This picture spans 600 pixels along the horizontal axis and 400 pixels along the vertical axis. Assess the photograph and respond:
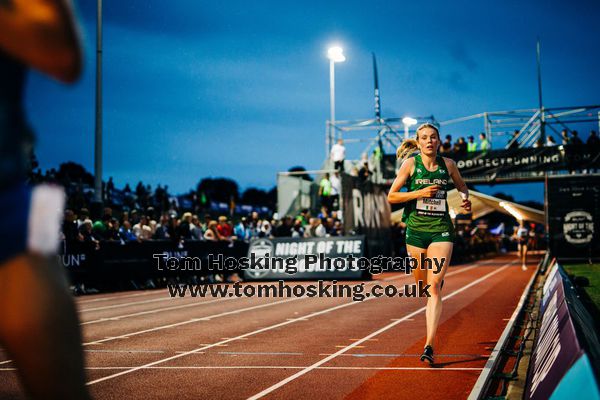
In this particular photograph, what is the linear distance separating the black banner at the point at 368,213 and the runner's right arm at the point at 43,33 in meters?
22.6

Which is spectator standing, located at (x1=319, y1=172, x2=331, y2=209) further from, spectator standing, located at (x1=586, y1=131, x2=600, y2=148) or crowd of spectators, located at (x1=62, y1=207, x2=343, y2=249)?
spectator standing, located at (x1=586, y1=131, x2=600, y2=148)

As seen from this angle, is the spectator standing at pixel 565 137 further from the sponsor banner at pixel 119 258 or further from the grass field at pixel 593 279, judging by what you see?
the sponsor banner at pixel 119 258

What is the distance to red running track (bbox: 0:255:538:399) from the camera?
615 centimetres

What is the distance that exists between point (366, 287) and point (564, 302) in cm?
1321

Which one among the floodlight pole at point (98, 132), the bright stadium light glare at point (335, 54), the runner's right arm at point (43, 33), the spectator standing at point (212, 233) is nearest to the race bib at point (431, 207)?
the runner's right arm at point (43, 33)

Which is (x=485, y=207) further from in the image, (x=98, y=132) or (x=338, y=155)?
(x=98, y=132)

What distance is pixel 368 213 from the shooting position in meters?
27.5

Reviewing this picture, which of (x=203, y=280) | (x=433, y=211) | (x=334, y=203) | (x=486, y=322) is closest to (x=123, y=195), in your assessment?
(x=334, y=203)

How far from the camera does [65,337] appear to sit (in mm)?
1882

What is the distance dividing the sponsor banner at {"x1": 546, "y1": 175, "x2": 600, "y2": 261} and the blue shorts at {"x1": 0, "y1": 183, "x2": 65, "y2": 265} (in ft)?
72.6

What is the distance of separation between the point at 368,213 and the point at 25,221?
25.9 meters

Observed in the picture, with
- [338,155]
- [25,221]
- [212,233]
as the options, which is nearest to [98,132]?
[212,233]

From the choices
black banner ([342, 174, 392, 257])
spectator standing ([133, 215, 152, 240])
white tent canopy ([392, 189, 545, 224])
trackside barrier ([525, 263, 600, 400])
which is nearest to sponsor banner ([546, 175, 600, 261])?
white tent canopy ([392, 189, 545, 224])

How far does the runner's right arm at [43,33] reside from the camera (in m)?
1.74
